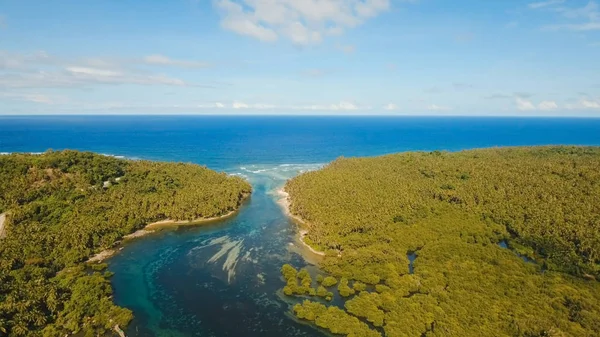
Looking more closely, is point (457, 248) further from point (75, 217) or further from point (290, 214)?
point (75, 217)

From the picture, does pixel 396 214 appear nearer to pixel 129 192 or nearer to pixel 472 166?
pixel 472 166

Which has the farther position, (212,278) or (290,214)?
(290,214)

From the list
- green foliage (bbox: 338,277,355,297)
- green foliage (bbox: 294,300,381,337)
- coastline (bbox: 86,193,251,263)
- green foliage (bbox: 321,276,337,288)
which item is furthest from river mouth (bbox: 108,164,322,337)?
green foliage (bbox: 338,277,355,297)

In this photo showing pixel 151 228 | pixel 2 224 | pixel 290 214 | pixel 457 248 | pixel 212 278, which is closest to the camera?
pixel 212 278

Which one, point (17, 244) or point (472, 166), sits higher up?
point (472, 166)

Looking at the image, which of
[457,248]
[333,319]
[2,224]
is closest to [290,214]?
[457,248]

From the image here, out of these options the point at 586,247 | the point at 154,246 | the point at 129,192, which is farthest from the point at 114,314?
the point at 586,247
